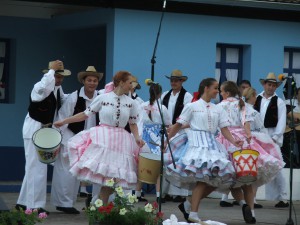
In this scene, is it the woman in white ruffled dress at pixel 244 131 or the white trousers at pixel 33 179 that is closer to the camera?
the white trousers at pixel 33 179

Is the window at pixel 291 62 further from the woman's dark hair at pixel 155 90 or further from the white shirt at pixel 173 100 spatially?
the woman's dark hair at pixel 155 90

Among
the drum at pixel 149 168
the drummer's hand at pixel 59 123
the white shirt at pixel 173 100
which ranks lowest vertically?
the drum at pixel 149 168

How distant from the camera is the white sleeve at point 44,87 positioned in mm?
13773

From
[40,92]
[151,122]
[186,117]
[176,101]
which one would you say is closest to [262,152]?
[186,117]

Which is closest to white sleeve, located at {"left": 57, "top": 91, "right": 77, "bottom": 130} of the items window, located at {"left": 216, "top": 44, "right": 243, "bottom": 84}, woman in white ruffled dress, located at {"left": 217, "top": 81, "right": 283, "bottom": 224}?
woman in white ruffled dress, located at {"left": 217, "top": 81, "right": 283, "bottom": 224}

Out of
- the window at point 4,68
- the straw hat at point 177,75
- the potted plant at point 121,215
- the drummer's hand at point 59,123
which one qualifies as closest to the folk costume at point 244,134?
the drummer's hand at point 59,123

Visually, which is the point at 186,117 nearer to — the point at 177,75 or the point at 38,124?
the point at 38,124

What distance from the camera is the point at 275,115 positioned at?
17.2 meters

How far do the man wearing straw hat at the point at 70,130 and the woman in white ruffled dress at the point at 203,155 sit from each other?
1.43 m

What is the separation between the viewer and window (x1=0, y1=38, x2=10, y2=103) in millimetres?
20391

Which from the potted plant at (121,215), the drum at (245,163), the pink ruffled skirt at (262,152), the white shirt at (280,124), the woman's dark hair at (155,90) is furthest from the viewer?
the white shirt at (280,124)

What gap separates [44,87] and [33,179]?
124 cm

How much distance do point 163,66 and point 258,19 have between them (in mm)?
2238

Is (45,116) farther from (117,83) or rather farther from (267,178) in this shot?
(267,178)
